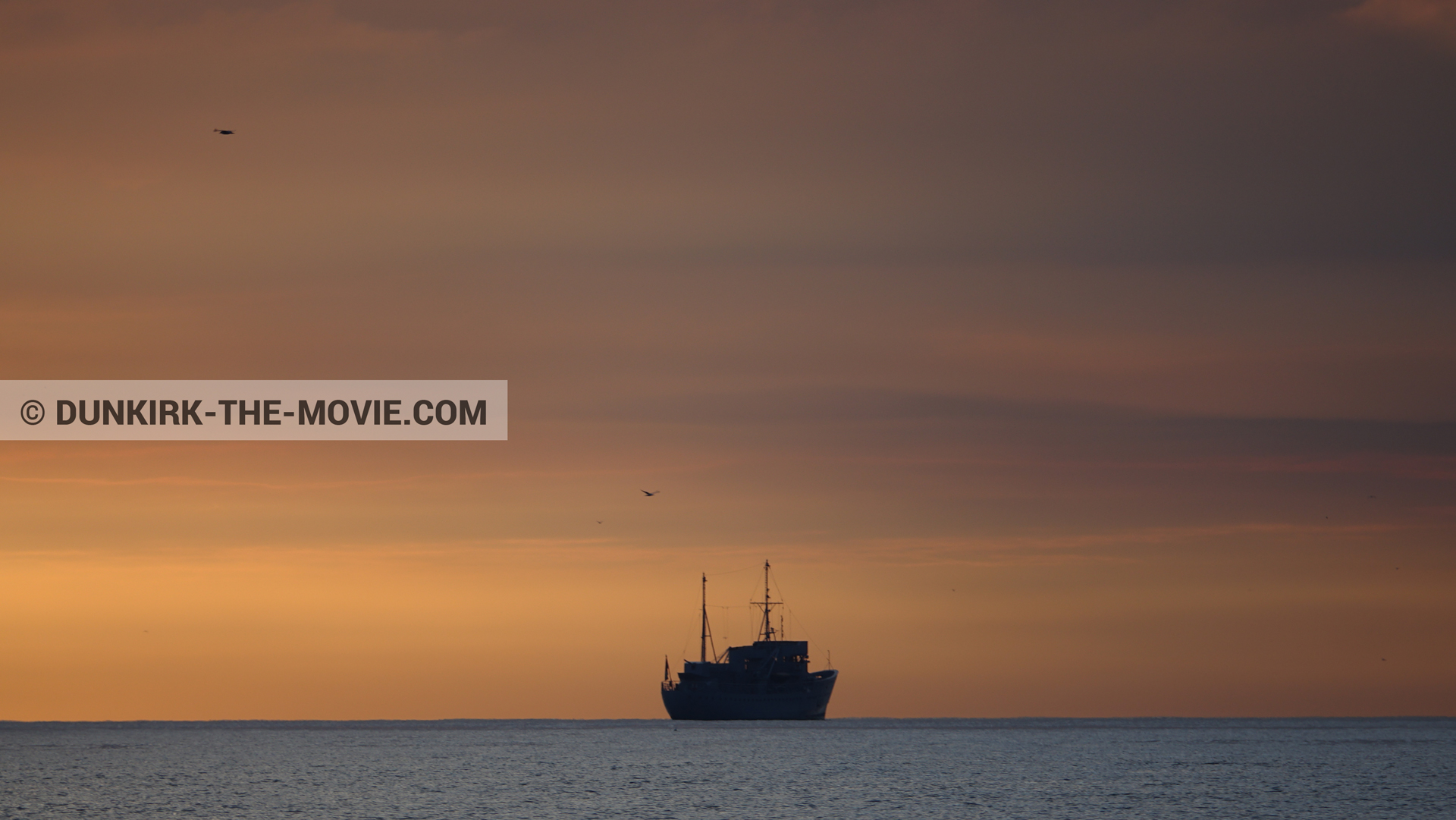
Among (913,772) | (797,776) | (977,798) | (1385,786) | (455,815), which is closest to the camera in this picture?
(455,815)

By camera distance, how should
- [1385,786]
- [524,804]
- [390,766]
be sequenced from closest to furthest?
[524,804], [1385,786], [390,766]

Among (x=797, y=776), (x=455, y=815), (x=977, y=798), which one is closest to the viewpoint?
(x=455, y=815)

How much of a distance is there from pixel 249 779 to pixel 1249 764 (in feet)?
357

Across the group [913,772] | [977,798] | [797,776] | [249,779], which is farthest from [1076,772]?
[249,779]

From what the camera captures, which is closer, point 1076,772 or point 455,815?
point 455,815

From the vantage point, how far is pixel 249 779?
143750mm

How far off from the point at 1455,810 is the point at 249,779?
104 m

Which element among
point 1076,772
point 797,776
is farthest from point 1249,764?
point 797,776

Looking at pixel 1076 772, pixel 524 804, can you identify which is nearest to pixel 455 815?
pixel 524 804

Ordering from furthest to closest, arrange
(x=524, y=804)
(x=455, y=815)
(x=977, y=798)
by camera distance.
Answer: (x=977, y=798)
(x=524, y=804)
(x=455, y=815)

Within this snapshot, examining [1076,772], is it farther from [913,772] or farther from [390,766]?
[390,766]

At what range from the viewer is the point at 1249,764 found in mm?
170750

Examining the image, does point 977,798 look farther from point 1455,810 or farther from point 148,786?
point 148,786

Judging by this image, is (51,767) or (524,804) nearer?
(524,804)
